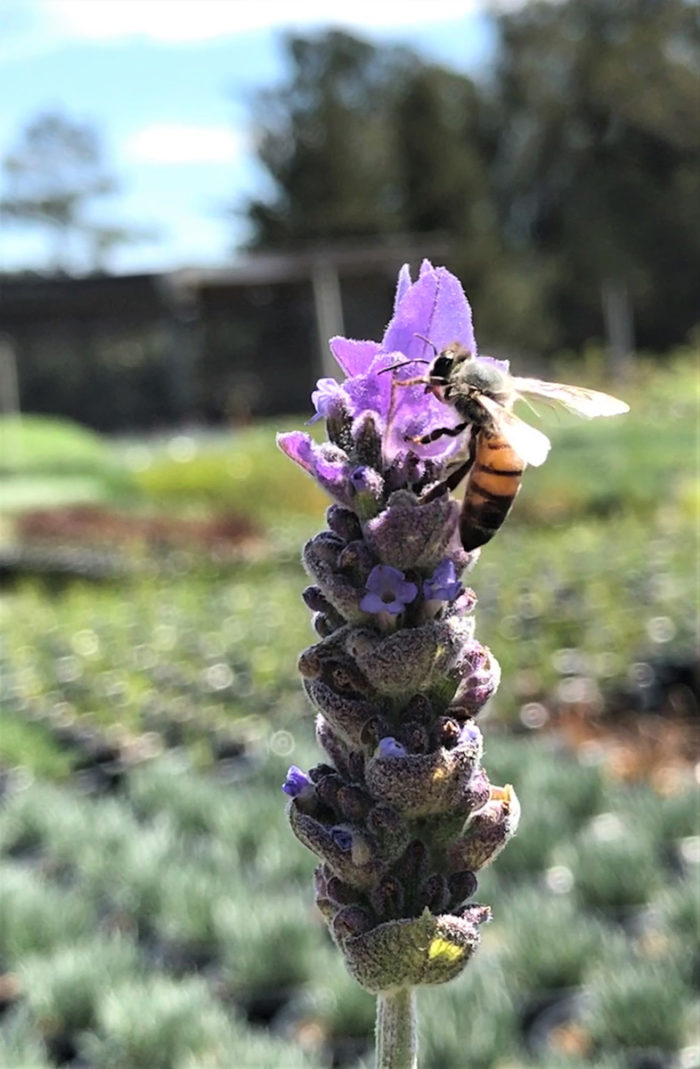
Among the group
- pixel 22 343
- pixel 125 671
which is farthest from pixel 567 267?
pixel 125 671

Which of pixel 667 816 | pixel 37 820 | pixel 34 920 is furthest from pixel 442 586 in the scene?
pixel 37 820

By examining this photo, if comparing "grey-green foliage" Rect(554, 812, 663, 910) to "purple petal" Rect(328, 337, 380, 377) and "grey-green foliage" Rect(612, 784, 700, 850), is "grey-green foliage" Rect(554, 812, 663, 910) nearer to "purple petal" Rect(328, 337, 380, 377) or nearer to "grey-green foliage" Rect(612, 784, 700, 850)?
"grey-green foliage" Rect(612, 784, 700, 850)

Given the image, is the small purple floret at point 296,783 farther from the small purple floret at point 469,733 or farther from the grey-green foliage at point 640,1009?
the grey-green foliage at point 640,1009

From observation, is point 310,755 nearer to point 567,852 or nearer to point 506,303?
point 567,852

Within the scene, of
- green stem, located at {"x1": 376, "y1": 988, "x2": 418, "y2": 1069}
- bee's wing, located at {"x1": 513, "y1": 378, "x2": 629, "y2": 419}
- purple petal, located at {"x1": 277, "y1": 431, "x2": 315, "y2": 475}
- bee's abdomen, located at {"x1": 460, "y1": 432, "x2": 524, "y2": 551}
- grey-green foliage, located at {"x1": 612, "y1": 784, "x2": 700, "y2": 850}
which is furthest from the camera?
grey-green foliage, located at {"x1": 612, "y1": 784, "x2": 700, "y2": 850}

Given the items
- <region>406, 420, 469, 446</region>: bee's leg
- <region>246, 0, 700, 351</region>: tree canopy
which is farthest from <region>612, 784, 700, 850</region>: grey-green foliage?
<region>246, 0, 700, 351</region>: tree canopy

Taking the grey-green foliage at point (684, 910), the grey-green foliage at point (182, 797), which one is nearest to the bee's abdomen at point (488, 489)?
the grey-green foliage at point (684, 910)

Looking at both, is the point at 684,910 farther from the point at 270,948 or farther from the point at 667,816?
the point at 270,948
